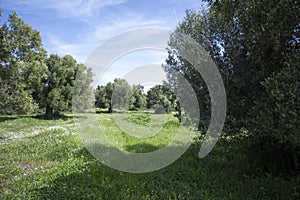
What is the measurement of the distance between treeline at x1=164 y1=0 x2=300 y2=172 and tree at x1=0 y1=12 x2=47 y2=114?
47.7 ft

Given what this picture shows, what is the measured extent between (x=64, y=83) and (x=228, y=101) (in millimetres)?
41245

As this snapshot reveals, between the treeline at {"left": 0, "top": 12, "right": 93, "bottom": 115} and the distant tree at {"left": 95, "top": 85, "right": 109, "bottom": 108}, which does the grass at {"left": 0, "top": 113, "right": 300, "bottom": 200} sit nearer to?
the treeline at {"left": 0, "top": 12, "right": 93, "bottom": 115}

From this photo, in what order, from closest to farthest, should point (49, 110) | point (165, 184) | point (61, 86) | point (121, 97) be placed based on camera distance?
point (165, 184) < point (121, 97) < point (61, 86) < point (49, 110)

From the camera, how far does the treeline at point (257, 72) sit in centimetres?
562

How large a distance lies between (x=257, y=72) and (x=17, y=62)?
18.6 meters

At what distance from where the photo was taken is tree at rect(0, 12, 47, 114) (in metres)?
17.7

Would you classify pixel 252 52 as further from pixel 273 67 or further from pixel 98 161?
pixel 98 161

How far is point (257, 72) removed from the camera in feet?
25.5

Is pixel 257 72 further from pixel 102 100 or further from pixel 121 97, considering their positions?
pixel 102 100

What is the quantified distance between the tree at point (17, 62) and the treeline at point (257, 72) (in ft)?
47.7

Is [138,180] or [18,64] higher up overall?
[18,64]

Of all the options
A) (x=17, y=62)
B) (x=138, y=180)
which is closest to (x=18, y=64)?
(x=17, y=62)

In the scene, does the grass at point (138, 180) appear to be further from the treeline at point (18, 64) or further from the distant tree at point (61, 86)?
the distant tree at point (61, 86)

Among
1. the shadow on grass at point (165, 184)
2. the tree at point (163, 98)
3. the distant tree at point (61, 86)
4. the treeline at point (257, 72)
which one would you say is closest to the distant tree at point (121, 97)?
the tree at point (163, 98)
